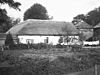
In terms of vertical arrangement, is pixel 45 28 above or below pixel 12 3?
above

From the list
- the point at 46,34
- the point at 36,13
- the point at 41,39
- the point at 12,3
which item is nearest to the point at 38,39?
the point at 41,39

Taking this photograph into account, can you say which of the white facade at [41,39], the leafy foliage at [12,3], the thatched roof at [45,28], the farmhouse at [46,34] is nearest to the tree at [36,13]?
the thatched roof at [45,28]

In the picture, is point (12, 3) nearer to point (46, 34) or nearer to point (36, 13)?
point (46, 34)

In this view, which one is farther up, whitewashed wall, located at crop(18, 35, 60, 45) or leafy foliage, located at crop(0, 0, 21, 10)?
leafy foliage, located at crop(0, 0, 21, 10)

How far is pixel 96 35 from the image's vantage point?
56750 millimetres

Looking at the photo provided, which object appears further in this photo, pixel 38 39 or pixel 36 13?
pixel 36 13

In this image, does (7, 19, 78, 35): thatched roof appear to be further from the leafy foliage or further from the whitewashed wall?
the leafy foliage

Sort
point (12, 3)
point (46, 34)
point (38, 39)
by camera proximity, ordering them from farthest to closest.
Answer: point (46, 34) → point (38, 39) → point (12, 3)

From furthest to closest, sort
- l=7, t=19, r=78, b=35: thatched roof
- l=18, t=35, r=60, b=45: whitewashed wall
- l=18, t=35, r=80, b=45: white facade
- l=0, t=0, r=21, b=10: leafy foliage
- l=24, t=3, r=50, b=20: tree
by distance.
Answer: l=24, t=3, r=50, b=20: tree, l=7, t=19, r=78, b=35: thatched roof, l=18, t=35, r=60, b=45: whitewashed wall, l=18, t=35, r=80, b=45: white facade, l=0, t=0, r=21, b=10: leafy foliage

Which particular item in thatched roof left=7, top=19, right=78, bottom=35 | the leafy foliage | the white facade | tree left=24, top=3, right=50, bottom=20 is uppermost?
tree left=24, top=3, right=50, bottom=20

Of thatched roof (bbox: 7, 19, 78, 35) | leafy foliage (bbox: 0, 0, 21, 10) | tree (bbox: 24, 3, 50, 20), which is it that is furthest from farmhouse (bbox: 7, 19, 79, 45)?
leafy foliage (bbox: 0, 0, 21, 10)

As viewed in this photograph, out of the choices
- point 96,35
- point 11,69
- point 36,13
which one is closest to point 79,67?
point 11,69

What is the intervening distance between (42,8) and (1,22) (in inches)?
3192

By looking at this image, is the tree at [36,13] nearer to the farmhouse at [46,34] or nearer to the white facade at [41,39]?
the farmhouse at [46,34]
